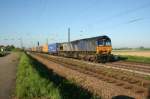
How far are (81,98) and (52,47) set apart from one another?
178 ft

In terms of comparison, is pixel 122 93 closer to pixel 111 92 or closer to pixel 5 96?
pixel 111 92

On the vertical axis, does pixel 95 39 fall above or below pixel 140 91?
above

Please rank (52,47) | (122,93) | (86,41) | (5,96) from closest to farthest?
(5,96), (122,93), (86,41), (52,47)

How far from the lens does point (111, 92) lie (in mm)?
10625

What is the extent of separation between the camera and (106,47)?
2903 cm

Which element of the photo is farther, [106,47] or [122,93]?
[106,47]

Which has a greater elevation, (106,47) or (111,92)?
(106,47)

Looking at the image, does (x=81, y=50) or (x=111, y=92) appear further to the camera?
(x=81, y=50)

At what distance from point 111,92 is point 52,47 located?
52690 mm

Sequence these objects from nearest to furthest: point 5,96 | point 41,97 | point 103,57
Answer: point 41,97
point 5,96
point 103,57

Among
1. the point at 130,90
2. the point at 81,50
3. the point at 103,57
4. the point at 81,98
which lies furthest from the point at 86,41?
the point at 81,98

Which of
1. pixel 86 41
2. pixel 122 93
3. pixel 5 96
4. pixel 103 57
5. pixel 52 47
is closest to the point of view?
pixel 5 96

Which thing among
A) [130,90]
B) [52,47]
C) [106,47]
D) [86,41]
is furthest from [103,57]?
[52,47]

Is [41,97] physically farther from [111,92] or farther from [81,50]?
[81,50]
